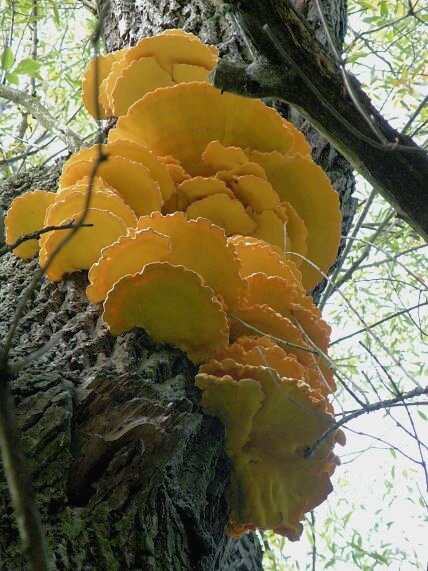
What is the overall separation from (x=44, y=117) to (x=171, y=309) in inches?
95.1

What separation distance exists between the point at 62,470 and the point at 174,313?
25.6 inches

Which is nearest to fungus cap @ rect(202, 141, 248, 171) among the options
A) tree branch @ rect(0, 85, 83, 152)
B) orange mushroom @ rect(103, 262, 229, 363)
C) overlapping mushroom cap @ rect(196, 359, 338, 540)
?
orange mushroom @ rect(103, 262, 229, 363)

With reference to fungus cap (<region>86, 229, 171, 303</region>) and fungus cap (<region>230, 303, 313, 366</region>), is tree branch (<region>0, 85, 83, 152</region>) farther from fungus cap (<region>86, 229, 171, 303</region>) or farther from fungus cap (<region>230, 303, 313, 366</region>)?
fungus cap (<region>230, 303, 313, 366</region>)

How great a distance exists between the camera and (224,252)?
223 centimetres

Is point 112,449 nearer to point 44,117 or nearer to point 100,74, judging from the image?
point 100,74

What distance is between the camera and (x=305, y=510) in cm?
234

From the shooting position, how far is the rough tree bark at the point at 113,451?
1.62 meters

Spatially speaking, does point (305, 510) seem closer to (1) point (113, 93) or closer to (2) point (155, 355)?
(2) point (155, 355)

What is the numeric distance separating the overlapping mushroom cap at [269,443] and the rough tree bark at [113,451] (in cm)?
6

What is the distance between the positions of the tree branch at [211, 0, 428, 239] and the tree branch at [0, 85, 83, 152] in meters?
1.79

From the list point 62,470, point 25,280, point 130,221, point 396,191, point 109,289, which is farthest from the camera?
point 25,280

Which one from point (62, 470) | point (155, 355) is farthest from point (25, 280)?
point (62, 470)

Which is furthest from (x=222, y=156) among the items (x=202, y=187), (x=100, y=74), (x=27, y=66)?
(x=27, y=66)

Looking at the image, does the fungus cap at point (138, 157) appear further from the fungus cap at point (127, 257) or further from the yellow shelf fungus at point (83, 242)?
the fungus cap at point (127, 257)
